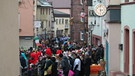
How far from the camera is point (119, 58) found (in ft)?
67.7

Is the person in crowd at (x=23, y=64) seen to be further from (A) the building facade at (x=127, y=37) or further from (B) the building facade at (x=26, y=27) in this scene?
(B) the building facade at (x=26, y=27)

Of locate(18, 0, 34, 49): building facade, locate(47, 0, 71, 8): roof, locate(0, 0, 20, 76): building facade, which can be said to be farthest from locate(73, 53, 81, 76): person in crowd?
locate(47, 0, 71, 8): roof

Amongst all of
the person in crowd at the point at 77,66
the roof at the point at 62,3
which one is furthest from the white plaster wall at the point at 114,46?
the roof at the point at 62,3

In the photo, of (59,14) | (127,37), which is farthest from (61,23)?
(127,37)

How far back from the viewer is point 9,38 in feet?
36.1

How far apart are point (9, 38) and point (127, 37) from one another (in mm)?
8553

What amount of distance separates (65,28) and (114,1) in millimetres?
82356

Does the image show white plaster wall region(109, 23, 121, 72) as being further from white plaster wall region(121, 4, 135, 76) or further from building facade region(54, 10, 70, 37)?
building facade region(54, 10, 70, 37)

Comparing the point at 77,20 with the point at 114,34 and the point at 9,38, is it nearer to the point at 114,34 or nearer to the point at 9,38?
the point at 114,34

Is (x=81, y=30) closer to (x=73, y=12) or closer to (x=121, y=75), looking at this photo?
(x=73, y=12)

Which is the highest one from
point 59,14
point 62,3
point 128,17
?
point 62,3

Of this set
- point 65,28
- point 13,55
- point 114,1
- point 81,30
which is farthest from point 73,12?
point 13,55

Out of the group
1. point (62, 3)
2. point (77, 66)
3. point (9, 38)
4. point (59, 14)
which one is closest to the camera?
point (9, 38)

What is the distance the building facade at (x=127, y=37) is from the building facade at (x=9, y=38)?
6.72m
